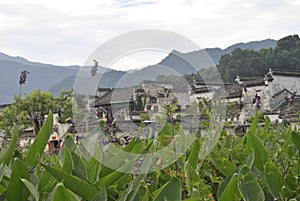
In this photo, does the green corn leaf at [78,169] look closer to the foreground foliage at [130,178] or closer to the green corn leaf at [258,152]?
the foreground foliage at [130,178]

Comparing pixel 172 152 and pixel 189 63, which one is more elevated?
pixel 189 63

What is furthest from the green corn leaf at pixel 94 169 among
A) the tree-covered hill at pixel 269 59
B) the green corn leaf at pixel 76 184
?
the tree-covered hill at pixel 269 59

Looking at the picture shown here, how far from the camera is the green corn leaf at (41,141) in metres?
0.90

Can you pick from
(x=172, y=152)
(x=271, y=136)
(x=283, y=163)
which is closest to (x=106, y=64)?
(x=172, y=152)

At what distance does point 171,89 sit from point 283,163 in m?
0.36

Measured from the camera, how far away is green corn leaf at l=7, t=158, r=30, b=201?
738 mm

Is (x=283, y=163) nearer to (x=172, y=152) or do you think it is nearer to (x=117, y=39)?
(x=172, y=152)

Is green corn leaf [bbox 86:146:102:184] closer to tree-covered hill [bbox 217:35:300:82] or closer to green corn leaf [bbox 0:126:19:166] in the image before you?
green corn leaf [bbox 0:126:19:166]

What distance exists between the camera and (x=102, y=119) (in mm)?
1413

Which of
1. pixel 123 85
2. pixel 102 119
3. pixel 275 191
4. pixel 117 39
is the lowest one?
pixel 275 191

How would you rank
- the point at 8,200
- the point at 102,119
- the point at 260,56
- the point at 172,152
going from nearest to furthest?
the point at 8,200 → the point at 172,152 → the point at 102,119 → the point at 260,56

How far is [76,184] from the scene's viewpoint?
763mm

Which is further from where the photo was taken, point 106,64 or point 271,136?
point 271,136

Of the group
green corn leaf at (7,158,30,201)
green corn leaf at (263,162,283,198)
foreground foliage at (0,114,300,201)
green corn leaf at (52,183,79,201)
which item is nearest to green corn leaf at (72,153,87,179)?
foreground foliage at (0,114,300,201)
